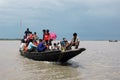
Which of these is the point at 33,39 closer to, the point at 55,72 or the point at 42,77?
the point at 55,72

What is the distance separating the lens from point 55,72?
1444cm

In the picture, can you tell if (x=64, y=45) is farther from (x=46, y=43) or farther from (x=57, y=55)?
(x=46, y=43)

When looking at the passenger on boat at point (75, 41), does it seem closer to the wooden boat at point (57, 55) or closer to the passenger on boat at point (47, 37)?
the wooden boat at point (57, 55)

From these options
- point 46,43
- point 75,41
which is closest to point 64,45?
point 75,41

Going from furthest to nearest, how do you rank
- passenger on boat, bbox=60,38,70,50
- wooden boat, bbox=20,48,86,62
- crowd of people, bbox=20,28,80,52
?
passenger on boat, bbox=60,38,70,50, crowd of people, bbox=20,28,80,52, wooden boat, bbox=20,48,86,62

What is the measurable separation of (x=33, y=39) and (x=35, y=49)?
1.78 m

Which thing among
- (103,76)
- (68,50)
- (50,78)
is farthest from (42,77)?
(68,50)

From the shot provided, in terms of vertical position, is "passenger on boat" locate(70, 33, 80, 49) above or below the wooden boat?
above

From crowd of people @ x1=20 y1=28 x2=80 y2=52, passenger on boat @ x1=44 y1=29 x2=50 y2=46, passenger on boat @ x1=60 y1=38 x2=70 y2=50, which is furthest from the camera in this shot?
passenger on boat @ x1=44 y1=29 x2=50 y2=46

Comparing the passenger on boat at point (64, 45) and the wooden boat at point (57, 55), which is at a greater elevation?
the passenger on boat at point (64, 45)

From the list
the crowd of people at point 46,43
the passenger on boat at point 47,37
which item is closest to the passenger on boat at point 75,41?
the crowd of people at point 46,43

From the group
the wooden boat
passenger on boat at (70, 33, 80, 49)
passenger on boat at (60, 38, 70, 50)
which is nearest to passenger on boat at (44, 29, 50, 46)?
the wooden boat

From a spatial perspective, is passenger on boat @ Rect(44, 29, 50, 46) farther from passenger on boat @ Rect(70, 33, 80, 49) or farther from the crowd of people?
passenger on boat @ Rect(70, 33, 80, 49)

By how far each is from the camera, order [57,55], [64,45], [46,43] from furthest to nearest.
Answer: [46,43]
[64,45]
[57,55]
